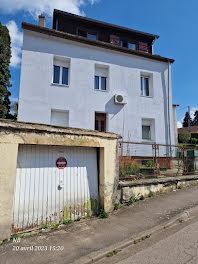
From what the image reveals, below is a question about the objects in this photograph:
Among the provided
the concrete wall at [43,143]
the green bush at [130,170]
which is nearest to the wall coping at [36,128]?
the concrete wall at [43,143]

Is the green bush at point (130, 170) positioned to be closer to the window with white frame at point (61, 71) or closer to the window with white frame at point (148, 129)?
the window with white frame at point (148, 129)

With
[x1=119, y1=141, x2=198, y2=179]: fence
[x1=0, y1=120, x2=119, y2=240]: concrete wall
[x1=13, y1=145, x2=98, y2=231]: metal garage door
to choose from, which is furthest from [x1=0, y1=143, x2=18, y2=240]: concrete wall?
[x1=119, y1=141, x2=198, y2=179]: fence

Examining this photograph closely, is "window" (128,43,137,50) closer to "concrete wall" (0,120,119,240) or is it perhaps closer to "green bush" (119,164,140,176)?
"green bush" (119,164,140,176)

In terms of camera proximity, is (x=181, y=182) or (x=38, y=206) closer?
(x=38, y=206)

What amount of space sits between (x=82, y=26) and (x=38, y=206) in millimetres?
11897

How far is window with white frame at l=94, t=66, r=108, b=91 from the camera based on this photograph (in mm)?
10375

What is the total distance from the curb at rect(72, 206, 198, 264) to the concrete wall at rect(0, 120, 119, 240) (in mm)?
1276

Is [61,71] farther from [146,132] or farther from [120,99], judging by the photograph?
[146,132]

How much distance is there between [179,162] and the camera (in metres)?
7.82

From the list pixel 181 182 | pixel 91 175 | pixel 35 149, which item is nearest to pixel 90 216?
pixel 91 175

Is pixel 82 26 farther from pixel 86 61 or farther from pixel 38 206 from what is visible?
pixel 38 206

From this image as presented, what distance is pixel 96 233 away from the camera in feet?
11.5

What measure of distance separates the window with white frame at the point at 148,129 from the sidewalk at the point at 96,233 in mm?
5765

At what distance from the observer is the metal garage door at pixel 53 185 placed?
352cm
